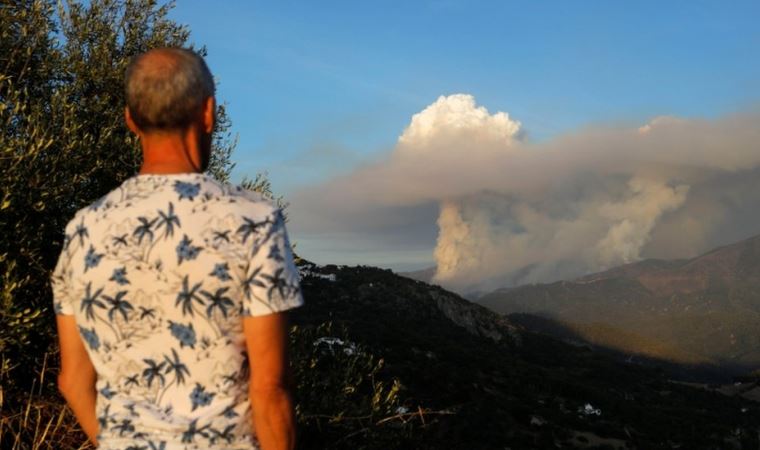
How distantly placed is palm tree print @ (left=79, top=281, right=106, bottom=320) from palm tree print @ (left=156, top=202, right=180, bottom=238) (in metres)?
0.46

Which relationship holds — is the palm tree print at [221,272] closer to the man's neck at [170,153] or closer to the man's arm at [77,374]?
the man's neck at [170,153]

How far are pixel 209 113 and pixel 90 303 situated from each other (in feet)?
3.53

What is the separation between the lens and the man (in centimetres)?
306

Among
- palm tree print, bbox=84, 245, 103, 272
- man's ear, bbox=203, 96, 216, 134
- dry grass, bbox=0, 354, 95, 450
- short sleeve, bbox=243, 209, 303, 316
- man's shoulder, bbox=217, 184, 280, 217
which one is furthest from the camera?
dry grass, bbox=0, 354, 95, 450

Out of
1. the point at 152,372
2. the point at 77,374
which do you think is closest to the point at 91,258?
the point at 152,372

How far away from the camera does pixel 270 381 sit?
3.08m

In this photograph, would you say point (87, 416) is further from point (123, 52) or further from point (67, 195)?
point (123, 52)

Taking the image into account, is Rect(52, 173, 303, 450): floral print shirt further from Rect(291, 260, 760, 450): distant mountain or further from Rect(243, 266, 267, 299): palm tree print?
Rect(291, 260, 760, 450): distant mountain

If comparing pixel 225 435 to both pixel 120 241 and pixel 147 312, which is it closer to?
pixel 147 312

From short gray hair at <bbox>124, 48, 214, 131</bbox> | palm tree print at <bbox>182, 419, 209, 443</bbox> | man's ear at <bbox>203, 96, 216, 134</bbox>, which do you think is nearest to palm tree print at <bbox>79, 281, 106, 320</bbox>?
palm tree print at <bbox>182, 419, 209, 443</bbox>

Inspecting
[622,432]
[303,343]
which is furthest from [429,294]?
[303,343]

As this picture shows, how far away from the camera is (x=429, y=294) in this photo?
483ft

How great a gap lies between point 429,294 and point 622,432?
73.7 metres

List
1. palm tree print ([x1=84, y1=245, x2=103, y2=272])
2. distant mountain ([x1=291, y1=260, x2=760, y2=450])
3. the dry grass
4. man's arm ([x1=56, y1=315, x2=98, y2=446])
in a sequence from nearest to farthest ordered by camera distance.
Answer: palm tree print ([x1=84, y1=245, x2=103, y2=272]), man's arm ([x1=56, y1=315, x2=98, y2=446]), the dry grass, distant mountain ([x1=291, y1=260, x2=760, y2=450])
